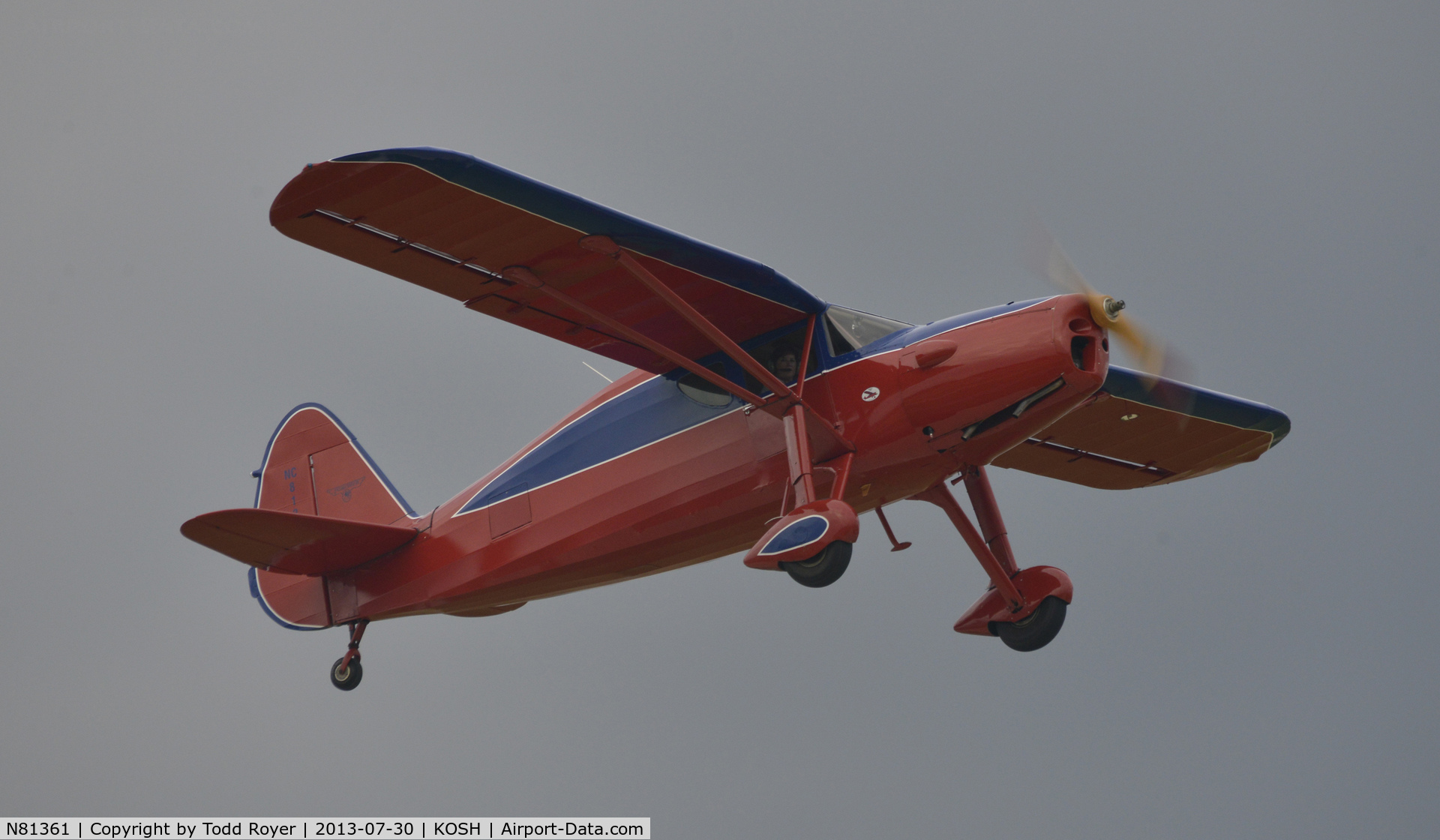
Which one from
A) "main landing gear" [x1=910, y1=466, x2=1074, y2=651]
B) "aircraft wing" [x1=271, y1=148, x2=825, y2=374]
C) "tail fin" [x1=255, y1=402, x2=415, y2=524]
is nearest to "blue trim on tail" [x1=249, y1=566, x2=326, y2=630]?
"tail fin" [x1=255, y1=402, x2=415, y2=524]

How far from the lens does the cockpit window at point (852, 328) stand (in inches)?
513

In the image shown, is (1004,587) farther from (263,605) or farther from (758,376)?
(263,605)

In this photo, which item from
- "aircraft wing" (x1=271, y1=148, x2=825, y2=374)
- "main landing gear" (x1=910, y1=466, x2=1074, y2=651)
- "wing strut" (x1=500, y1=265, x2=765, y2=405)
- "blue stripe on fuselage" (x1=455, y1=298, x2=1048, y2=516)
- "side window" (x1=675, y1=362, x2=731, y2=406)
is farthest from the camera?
"main landing gear" (x1=910, y1=466, x2=1074, y2=651)

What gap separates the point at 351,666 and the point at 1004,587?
6735mm

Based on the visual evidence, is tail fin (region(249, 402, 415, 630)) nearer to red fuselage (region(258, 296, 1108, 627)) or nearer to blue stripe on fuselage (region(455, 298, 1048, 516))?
red fuselage (region(258, 296, 1108, 627))

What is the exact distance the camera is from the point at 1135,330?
1275cm

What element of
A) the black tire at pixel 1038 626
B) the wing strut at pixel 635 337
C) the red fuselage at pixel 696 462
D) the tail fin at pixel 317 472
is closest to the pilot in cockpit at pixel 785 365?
the red fuselage at pixel 696 462

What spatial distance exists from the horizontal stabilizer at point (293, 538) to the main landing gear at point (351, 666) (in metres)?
0.64

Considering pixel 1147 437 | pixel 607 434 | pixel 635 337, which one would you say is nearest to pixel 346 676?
pixel 607 434

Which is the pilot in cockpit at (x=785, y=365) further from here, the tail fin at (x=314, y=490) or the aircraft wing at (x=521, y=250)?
the tail fin at (x=314, y=490)

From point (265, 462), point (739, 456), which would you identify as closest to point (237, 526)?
point (265, 462)

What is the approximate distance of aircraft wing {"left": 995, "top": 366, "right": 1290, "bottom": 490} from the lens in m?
15.3

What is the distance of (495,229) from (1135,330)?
17.3ft

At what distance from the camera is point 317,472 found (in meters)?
17.6
